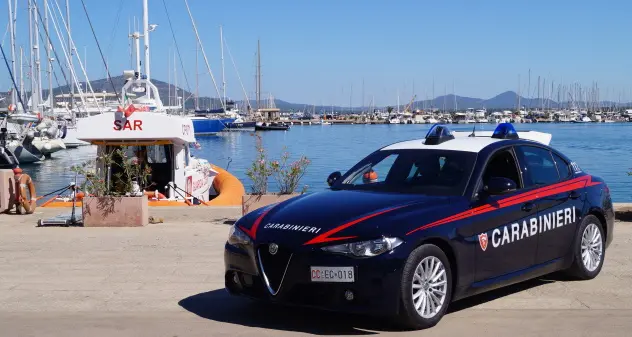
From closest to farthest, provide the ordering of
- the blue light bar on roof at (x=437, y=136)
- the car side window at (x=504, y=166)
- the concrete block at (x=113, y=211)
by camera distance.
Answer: the car side window at (x=504, y=166) < the blue light bar on roof at (x=437, y=136) < the concrete block at (x=113, y=211)

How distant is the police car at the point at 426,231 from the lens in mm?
5801

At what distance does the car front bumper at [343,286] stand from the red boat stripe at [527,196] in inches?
15.6

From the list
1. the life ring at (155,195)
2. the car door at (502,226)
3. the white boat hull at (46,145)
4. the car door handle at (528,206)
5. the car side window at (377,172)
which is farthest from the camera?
the white boat hull at (46,145)

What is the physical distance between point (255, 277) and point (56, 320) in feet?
5.77

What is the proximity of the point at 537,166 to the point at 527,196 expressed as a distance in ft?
1.86

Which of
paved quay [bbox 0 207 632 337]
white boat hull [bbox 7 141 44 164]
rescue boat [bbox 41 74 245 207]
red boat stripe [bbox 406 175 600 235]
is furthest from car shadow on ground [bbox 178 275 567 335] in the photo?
white boat hull [bbox 7 141 44 164]

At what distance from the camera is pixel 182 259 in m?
9.57

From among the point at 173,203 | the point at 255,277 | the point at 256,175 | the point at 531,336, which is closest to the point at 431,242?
the point at 531,336

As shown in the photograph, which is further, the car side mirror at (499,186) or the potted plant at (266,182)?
the potted plant at (266,182)

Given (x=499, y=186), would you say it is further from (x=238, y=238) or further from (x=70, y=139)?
(x=70, y=139)

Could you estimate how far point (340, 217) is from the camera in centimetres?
611

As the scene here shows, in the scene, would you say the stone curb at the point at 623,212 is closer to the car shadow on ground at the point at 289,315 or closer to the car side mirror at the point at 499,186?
the car shadow on ground at the point at 289,315

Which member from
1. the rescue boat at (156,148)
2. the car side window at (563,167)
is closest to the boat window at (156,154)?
the rescue boat at (156,148)

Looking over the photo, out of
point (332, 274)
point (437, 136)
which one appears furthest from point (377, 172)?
point (332, 274)
